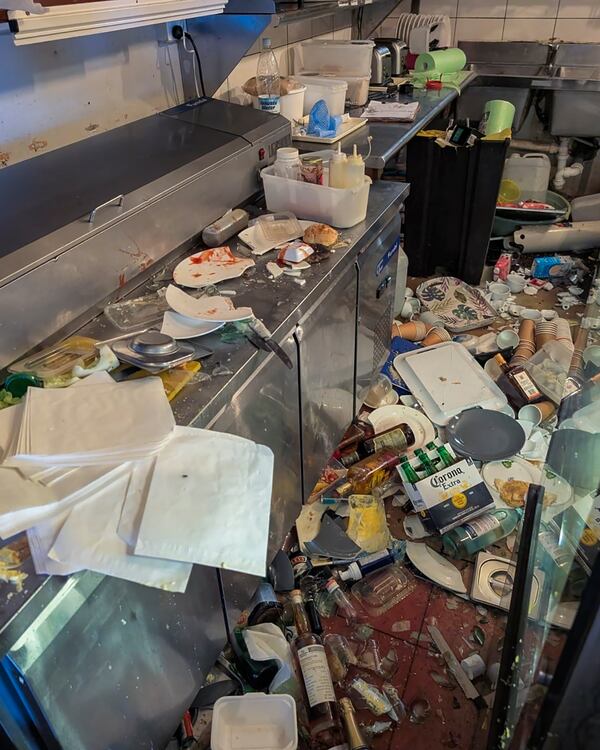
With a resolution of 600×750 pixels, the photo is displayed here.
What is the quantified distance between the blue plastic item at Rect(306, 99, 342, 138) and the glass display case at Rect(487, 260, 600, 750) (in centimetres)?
126

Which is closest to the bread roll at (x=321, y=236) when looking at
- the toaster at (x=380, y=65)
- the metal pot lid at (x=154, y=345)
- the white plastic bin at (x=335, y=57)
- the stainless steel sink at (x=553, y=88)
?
the metal pot lid at (x=154, y=345)

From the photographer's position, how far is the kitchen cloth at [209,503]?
82 cm

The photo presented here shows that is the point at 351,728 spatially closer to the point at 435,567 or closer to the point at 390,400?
the point at 435,567

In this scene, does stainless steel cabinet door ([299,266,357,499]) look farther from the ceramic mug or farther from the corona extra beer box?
the ceramic mug

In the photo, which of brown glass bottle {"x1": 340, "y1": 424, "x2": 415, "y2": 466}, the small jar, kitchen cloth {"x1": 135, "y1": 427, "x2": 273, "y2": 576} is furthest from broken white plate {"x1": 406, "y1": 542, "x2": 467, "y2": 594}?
the small jar

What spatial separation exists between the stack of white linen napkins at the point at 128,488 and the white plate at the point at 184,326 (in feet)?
0.70

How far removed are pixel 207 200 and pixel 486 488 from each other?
117 cm

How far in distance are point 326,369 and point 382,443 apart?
1.51 ft

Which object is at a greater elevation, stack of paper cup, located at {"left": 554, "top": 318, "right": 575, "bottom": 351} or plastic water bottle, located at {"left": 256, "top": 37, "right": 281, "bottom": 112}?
plastic water bottle, located at {"left": 256, "top": 37, "right": 281, "bottom": 112}

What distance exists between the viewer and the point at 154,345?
111 cm

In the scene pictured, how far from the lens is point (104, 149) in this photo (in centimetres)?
152

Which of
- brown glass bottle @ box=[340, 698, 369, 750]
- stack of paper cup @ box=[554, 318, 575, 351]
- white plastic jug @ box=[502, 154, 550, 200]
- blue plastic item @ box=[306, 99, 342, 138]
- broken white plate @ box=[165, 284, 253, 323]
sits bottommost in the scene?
brown glass bottle @ box=[340, 698, 369, 750]

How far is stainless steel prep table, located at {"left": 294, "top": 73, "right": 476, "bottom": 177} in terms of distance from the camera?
6.83ft

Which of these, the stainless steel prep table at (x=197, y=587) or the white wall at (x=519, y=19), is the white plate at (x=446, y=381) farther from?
the white wall at (x=519, y=19)
